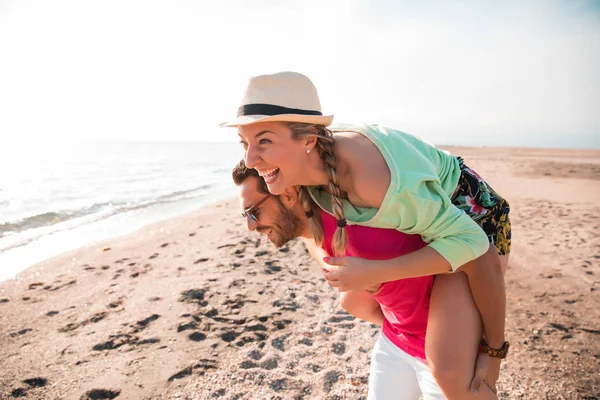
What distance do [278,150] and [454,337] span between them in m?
1.21

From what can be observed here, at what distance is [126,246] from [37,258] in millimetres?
1519

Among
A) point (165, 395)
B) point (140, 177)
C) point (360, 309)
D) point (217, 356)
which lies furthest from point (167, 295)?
point (140, 177)

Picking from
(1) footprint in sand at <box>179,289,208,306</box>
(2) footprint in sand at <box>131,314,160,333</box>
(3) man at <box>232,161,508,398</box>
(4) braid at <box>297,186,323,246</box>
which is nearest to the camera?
(4) braid at <box>297,186,323,246</box>

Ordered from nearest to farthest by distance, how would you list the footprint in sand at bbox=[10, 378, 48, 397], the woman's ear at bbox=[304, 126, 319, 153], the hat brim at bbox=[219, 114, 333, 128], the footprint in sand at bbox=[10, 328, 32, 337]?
the hat brim at bbox=[219, 114, 333, 128], the woman's ear at bbox=[304, 126, 319, 153], the footprint in sand at bbox=[10, 378, 48, 397], the footprint in sand at bbox=[10, 328, 32, 337]

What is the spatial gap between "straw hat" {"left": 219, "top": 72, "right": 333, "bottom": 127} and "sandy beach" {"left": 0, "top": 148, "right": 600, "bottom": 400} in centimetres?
227

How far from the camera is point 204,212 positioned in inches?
453

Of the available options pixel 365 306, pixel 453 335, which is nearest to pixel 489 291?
pixel 453 335

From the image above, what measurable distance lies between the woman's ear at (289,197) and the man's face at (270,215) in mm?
51

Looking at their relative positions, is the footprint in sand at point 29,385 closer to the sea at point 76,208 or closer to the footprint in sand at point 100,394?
the footprint in sand at point 100,394

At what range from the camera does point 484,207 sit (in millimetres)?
2158

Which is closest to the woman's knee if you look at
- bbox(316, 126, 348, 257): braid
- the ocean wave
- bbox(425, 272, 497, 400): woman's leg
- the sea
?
bbox(425, 272, 497, 400): woman's leg

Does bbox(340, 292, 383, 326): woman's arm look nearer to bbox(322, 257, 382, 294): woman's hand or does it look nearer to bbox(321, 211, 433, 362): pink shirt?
bbox(321, 211, 433, 362): pink shirt

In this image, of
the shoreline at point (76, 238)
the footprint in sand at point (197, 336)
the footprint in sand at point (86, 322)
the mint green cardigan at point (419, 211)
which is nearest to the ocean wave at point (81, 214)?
the shoreline at point (76, 238)

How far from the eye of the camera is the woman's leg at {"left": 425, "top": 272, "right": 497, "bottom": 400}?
181 centimetres
